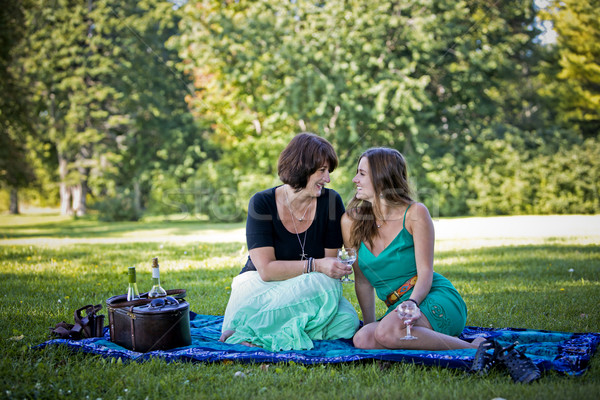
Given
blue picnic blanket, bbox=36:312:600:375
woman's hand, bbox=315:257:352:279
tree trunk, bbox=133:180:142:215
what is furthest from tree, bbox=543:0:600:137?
woman's hand, bbox=315:257:352:279

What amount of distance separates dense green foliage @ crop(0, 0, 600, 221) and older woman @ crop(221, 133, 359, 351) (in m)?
14.6

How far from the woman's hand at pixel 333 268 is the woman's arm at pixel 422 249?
1.73ft

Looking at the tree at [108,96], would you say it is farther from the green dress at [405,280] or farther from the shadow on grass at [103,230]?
the green dress at [405,280]

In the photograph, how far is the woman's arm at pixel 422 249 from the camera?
367 centimetres

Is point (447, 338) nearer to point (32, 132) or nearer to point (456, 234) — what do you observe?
point (456, 234)

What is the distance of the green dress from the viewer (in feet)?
12.1

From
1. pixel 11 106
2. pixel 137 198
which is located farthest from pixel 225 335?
pixel 137 198

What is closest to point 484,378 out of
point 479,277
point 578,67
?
point 479,277

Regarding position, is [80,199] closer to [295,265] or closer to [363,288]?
[295,265]

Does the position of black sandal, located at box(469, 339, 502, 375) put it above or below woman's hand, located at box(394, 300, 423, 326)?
below

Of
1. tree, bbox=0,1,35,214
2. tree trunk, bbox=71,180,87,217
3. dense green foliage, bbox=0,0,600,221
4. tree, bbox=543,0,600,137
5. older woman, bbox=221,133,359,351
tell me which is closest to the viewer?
older woman, bbox=221,133,359,351

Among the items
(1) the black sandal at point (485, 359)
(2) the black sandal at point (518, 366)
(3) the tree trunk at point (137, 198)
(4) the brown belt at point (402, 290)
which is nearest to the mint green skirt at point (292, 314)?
(4) the brown belt at point (402, 290)

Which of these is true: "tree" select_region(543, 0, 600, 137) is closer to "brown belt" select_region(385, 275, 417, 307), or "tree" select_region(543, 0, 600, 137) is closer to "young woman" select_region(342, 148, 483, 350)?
"young woman" select_region(342, 148, 483, 350)

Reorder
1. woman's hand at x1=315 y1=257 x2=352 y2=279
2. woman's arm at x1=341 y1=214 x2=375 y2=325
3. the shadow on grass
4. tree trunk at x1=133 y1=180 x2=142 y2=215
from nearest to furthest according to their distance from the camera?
1. woman's hand at x1=315 y1=257 x2=352 y2=279
2. woman's arm at x1=341 y1=214 x2=375 y2=325
3. the shadow on grass
4. tree trunk at x1=133 y1=180 x2=142 y2=215
